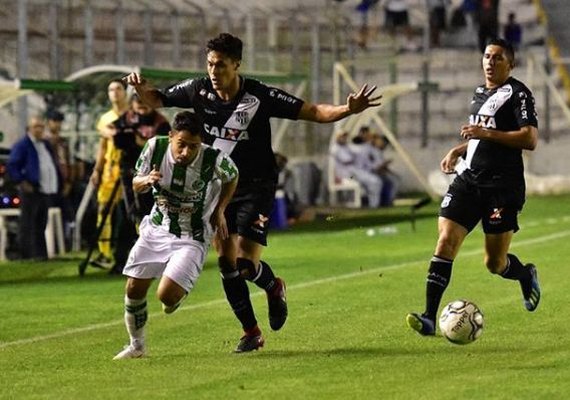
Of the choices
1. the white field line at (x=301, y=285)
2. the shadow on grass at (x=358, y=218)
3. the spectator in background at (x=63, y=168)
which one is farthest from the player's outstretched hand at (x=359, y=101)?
the shadow on grass at (x=358, y=218)

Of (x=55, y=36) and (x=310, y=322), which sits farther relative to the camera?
(x=55, y=36)

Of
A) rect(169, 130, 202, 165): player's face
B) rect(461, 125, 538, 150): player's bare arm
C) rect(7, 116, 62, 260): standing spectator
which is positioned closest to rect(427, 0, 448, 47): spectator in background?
rect(7, 116, 62, 260): standing spectator

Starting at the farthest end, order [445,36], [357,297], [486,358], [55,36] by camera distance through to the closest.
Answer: [445,36], [55,36], [357,297], [486,358]

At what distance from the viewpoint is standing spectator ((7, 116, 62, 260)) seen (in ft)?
74.1

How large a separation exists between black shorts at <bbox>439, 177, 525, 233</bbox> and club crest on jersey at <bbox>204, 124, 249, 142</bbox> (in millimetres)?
1661

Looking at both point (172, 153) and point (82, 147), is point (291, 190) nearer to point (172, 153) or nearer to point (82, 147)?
point (82, 147)

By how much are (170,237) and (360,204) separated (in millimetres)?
22306

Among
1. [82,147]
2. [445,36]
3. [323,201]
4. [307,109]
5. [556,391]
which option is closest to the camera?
[556,391]

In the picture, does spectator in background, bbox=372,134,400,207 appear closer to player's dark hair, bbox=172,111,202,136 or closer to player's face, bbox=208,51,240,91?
player's face, bbox=208,51,240,91

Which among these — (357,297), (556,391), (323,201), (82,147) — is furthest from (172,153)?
(323,201)

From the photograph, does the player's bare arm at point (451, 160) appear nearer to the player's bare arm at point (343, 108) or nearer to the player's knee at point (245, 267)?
the player's bare arm at point (343, 108)

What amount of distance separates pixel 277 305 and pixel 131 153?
6.73 meters

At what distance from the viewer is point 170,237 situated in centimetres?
1184

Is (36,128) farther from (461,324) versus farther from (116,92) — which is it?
(461,324)
